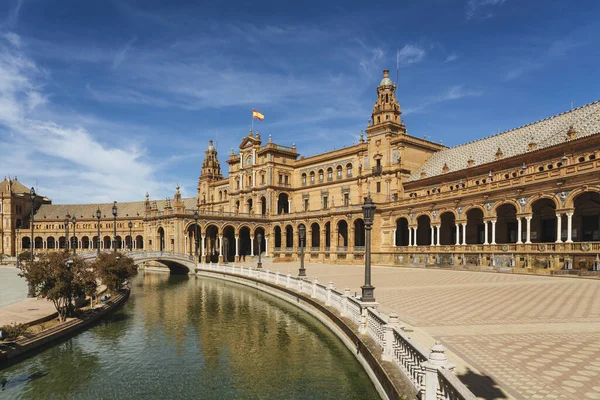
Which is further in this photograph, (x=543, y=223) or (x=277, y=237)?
(x=277, y=237)

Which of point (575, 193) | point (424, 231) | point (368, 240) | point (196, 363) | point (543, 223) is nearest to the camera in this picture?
point (196, 363)

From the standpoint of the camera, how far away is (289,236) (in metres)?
62.8

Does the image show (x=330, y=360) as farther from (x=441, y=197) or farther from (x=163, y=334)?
(x=441, y=197)

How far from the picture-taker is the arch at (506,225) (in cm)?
3644

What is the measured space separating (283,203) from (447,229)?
3018 centimetres

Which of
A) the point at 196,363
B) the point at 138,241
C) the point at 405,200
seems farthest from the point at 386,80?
the point at 138,241

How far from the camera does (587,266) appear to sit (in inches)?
993

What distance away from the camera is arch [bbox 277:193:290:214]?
214ft

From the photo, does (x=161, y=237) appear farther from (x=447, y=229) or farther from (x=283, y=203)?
(x=447, y=229)

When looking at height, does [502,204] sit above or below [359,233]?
above

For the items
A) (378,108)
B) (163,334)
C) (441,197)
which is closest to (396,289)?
(163,334)

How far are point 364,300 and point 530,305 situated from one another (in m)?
7.13

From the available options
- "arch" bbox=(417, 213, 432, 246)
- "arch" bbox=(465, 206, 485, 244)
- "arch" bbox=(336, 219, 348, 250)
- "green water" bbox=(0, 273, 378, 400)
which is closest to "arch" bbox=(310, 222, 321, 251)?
"arch" bbox=(336, 219, 348, 250)

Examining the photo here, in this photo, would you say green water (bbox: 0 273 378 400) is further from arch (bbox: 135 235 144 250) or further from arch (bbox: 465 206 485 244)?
arch (bbox: 135 235 144 250)
